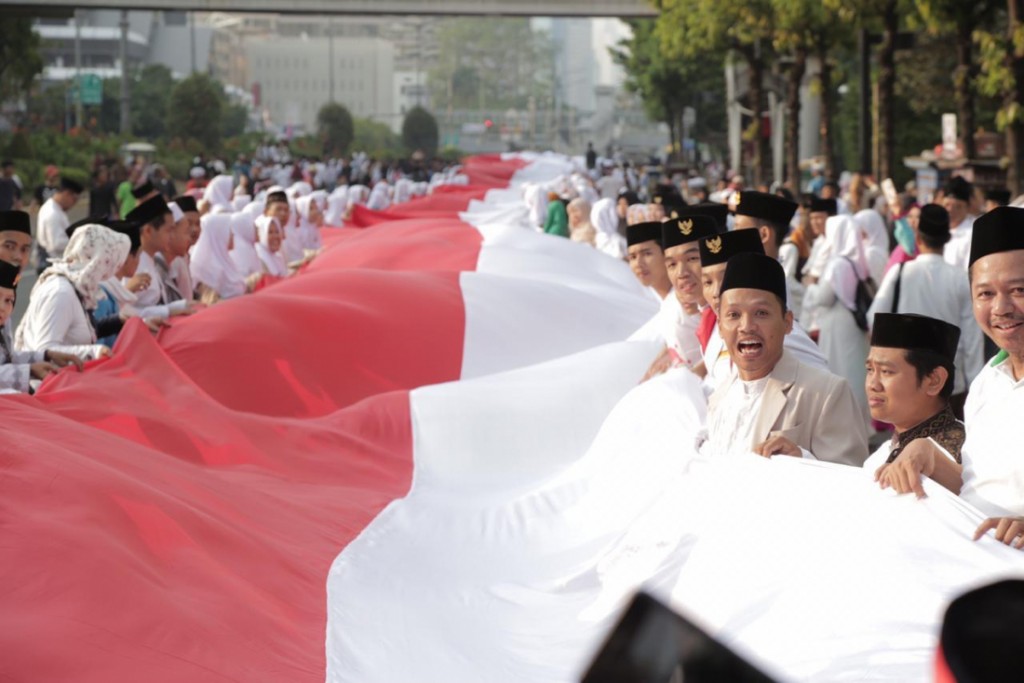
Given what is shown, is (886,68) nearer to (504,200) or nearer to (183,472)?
(504,200)

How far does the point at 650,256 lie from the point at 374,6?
43.6 meters

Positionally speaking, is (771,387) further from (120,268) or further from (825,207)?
(825,207)

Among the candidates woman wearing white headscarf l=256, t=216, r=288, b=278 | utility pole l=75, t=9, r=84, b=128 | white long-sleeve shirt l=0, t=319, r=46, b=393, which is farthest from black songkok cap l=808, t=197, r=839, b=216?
utility pole l=75, t=9, r=84, b=128

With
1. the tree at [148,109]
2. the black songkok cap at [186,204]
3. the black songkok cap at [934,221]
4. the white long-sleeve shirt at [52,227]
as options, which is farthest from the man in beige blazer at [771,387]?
the tree at [148,109]

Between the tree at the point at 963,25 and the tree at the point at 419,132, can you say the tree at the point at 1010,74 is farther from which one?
the tree at the point at 419,132

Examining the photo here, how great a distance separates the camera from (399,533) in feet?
22.8

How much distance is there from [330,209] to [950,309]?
1648cm

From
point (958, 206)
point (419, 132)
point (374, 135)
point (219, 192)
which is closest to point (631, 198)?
point (219, 192)

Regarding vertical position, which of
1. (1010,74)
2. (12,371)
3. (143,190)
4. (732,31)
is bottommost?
(12,371)

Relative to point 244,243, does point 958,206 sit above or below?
above

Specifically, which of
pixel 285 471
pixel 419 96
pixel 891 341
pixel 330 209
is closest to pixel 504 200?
pixel 330 209

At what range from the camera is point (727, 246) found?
655cm

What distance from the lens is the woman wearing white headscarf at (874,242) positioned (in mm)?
12219

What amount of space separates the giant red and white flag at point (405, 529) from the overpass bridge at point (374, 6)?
127 ft
